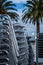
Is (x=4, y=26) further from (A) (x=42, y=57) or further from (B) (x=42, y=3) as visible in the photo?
(B) (x=42, y=3)

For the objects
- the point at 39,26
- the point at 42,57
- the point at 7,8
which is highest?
the point at 7,8

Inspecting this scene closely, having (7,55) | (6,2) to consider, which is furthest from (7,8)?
(7,55)

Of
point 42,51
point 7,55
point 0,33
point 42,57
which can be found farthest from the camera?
point 42,51

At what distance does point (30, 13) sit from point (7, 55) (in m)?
31.6

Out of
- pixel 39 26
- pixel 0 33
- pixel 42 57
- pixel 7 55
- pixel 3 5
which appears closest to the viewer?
pixel 7 55

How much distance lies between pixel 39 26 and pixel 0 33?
31210 mm

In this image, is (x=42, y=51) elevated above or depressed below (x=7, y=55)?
below

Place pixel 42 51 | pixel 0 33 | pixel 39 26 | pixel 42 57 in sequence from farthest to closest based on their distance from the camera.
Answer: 1. pixel 39 26
2. pixel 42 51
3. pixel 42 57
4. pixel 0 33

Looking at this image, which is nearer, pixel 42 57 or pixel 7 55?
pixel 7 55

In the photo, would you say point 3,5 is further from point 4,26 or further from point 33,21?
point 4,26

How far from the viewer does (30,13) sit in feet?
151

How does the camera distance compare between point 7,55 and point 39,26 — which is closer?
point 7,55

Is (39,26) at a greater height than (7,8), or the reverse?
(7,8)

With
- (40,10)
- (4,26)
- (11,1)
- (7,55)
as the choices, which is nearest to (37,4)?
(40,10)
